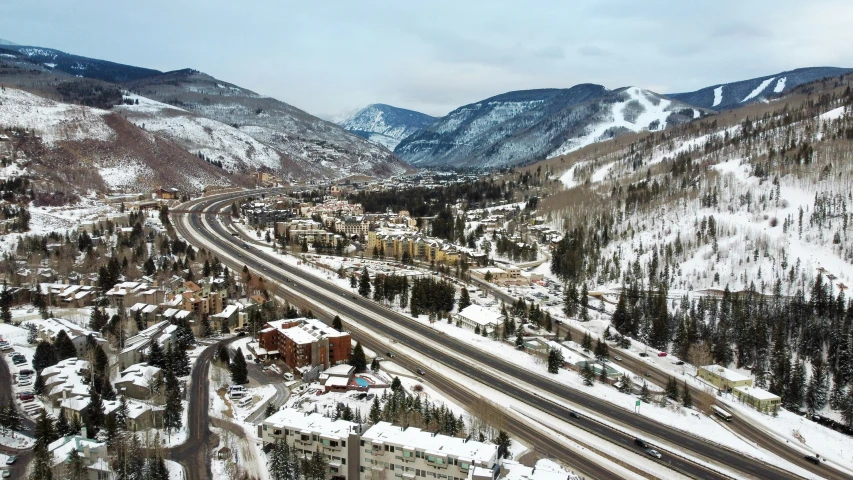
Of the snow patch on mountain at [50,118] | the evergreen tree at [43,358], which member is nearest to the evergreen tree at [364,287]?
the evergreen tree at [43,358]

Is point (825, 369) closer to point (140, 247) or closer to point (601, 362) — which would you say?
point (601, 362)

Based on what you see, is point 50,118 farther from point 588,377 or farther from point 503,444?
point 503,444

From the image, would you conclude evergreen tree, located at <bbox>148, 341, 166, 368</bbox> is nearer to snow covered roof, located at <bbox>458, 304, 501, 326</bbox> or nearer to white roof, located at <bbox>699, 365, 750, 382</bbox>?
snow covered roof, located at <bbox>458, 304, 501, 326</bbox>

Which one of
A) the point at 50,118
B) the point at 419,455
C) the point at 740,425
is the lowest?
the point at 740,425

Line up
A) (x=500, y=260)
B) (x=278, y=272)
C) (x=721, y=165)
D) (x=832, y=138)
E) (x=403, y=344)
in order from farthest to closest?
(x=721, y=165) → (x=832, y=138) → (x=500, y=260) → (x=278, y=272) → (x=403, y=344)

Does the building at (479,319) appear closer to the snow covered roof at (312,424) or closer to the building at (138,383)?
the snow covered roof at (312,424)

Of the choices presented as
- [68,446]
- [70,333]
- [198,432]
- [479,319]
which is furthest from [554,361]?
[70,333]

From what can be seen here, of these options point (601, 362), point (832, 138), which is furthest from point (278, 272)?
point (832, 138)
